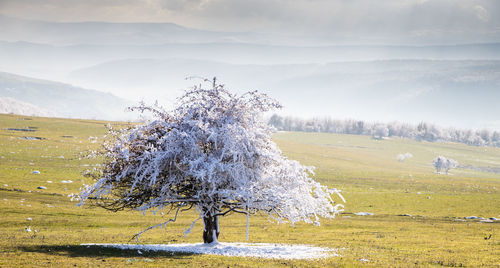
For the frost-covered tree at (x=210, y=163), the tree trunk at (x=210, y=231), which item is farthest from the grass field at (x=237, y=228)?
the tree trunk at (x=210, y=231)

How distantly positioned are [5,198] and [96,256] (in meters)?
40.9

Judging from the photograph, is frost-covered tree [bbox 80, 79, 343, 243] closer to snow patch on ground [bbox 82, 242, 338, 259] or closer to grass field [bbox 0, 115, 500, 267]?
snow patch on ground [bbox 82, 242, 338, 259]

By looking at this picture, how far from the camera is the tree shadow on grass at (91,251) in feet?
89.9

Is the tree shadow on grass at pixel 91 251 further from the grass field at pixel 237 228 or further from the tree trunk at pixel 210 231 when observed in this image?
the tree trunk at pixel 210 231

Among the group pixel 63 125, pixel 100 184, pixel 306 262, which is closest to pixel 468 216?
pixel 306 262

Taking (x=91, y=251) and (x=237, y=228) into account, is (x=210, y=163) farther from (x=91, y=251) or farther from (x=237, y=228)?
(x=237, y=228)

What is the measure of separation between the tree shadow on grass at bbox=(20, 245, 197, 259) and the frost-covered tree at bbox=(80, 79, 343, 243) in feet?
7.85

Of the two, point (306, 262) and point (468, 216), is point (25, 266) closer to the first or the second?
point (306, 262)

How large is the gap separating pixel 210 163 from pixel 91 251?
30.1ft

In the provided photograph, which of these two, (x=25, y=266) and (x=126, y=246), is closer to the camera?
(x=25, y=266)

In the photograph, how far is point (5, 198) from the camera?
198 ft

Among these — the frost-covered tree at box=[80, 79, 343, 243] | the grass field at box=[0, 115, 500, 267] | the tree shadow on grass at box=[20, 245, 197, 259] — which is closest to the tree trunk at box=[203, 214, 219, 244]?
the frost-covered tree at box=[80, 79, 343, 243]

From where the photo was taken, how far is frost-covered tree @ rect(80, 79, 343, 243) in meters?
29.3

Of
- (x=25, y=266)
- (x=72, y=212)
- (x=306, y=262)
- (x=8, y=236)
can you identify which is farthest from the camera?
(x=72, y=212)
